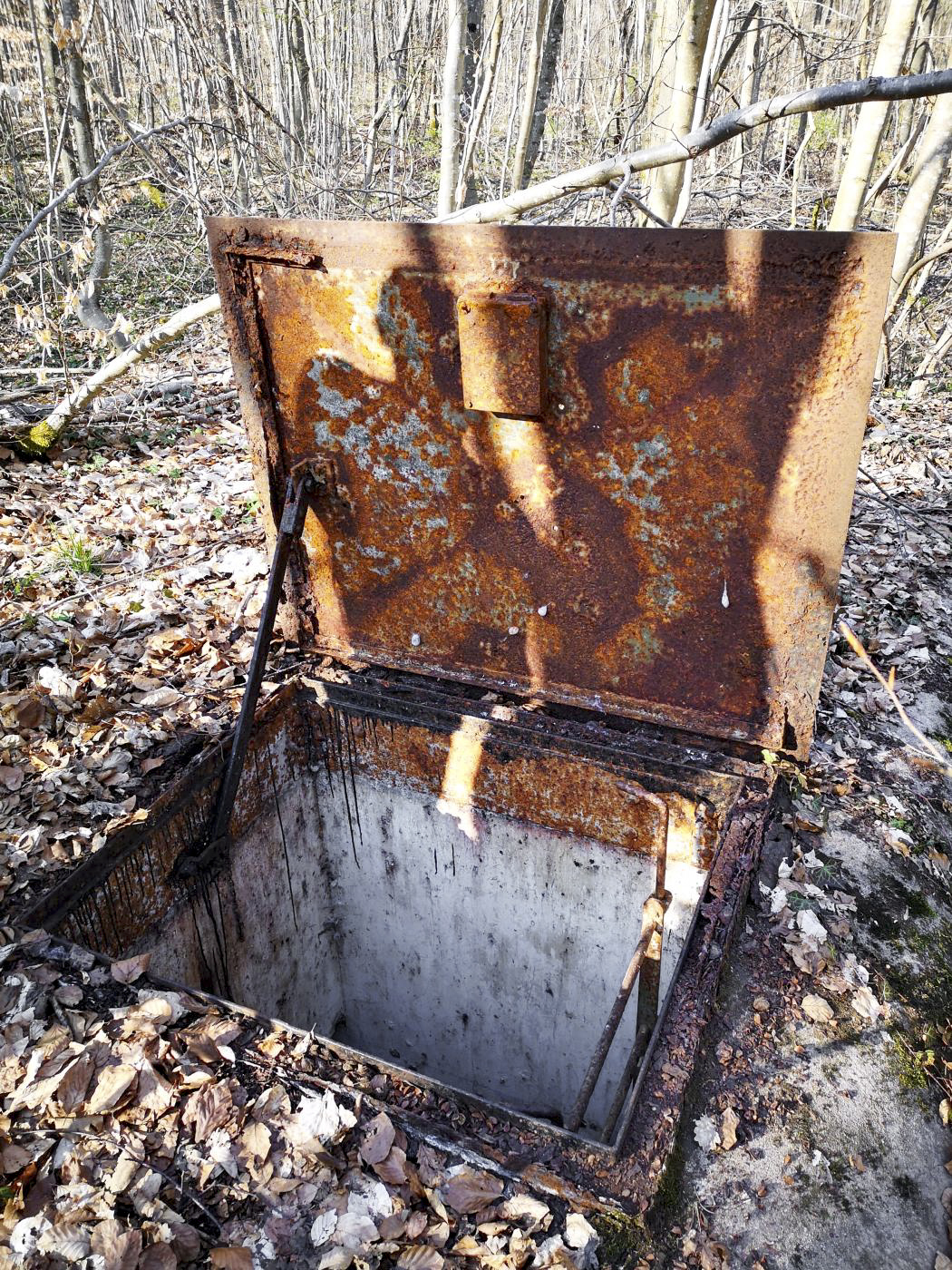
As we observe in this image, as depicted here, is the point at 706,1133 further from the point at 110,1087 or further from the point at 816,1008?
the point at 110,1087

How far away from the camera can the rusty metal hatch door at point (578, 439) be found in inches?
82.6

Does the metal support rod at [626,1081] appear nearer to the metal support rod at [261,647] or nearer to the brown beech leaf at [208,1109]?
the brown beech leaf at [208,1109]

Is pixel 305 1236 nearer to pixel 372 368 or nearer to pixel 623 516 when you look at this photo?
pixel 623 516

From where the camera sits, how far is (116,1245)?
1.54 m

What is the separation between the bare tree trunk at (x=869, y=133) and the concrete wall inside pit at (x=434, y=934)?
538 centimetres

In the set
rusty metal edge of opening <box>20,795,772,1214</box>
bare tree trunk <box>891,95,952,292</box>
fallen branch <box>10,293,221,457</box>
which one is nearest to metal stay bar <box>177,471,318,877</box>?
rusty metal edge of opening <box>20,795,772,1214</box>

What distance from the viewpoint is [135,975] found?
2.06 meters

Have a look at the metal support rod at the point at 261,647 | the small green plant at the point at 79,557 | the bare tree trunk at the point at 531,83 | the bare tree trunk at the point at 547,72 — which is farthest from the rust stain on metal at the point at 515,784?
the bare tree trunk at the point at 547,72

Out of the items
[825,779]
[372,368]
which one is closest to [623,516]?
[372,368]

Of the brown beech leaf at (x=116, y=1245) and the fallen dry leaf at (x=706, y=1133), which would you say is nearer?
the brown beech leaf at (x=116, y=1245)

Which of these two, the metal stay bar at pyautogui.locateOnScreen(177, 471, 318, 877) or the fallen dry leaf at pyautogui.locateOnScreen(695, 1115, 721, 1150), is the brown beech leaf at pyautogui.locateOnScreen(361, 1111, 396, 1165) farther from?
the metal stay bar at pyautogui.locateOnScreen(177, 471, 318, 877)

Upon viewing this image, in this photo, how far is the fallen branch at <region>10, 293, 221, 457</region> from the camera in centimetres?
457

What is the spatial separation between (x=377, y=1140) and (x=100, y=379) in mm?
4820

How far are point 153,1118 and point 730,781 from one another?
1.86 meters
